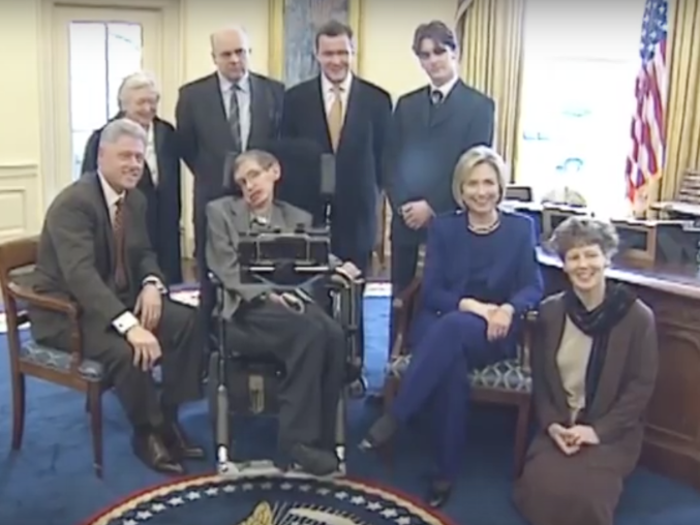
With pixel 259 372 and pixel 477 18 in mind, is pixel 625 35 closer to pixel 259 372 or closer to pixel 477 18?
pixel 477 18

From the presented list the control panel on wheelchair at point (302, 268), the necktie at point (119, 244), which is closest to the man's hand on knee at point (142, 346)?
the necktie at point (119, 244)

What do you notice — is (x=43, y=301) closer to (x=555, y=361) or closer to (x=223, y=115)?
(x=223, y=115)

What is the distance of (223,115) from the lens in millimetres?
3828

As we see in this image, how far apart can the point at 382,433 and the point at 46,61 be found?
3.96 metres

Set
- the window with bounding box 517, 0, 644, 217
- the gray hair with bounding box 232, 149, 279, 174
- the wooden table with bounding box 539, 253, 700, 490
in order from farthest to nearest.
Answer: the window with bounding box 517, 0, 644, 217 < the gray hair with bounding box 232, 149, 279, 174 < the wooden table with bounding box 539, 253, 700, 490

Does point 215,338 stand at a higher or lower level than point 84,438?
higher

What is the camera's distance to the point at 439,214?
12.3 ft

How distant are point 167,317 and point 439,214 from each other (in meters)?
1.09

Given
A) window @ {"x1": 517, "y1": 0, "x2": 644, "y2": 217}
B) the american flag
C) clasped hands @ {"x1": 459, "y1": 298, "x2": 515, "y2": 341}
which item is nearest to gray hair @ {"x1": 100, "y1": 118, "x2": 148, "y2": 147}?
clasped hands @ {"x1": 459, "y1": 298, "x2": 515, "y2": 341}

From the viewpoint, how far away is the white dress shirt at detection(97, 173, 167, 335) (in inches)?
128

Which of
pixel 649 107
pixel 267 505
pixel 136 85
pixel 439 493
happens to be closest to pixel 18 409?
pixel 267 505

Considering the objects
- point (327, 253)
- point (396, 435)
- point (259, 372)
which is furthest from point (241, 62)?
point (396, 435)

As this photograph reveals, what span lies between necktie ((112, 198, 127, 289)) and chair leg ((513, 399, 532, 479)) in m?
1.43

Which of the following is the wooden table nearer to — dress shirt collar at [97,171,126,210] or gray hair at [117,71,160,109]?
dress shirt collar at [97,171,126,210]
